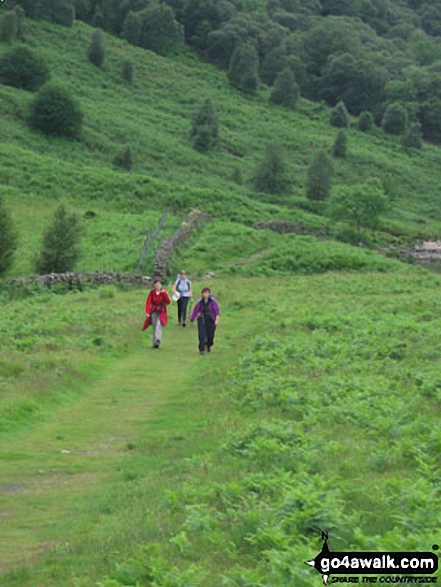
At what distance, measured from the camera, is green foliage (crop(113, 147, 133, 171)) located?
75.2 meters

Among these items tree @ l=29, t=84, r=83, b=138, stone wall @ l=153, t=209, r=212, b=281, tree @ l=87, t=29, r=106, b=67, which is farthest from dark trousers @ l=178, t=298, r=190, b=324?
tree @ l=87, t=29, r=106, b=67

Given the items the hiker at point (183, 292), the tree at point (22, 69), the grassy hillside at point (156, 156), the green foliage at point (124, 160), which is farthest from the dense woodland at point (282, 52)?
the hiker at point (183, 292)

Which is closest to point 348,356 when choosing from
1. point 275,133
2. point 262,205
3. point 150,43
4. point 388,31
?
point 262,205

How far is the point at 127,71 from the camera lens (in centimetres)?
10631

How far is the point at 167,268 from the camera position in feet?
138

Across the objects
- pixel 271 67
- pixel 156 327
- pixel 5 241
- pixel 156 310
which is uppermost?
pixel 271 67

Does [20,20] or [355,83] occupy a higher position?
[20,20]

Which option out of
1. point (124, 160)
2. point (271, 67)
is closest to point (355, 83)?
point (271, 67)

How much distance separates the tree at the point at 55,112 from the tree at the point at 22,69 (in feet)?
33.7

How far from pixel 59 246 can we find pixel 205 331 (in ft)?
61.7

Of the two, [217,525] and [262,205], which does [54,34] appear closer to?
[262,205]

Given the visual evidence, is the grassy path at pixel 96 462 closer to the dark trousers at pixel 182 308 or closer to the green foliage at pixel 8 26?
the dark trousers at pixel 182 308

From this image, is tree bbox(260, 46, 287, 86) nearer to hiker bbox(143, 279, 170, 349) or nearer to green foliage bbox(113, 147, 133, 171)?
green foliage bbox(113, 147, 133, 171)

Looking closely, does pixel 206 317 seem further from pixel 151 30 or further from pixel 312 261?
pixel 151 30
